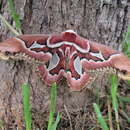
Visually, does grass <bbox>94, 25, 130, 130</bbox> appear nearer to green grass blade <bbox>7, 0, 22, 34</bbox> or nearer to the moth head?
the moth head

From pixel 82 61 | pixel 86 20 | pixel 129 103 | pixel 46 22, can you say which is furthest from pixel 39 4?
pixel 129 103

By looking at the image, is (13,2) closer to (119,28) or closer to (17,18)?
(17,18)

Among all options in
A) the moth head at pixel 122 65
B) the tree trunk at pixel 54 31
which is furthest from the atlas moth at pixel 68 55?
the tree trunk at pixel 54 31

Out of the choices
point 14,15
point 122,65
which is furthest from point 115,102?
point 14,15

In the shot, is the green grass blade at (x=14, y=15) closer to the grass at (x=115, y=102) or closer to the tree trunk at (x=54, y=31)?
the tree trunk at (x=54, y=31)

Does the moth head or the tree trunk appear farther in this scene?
the tree trunk

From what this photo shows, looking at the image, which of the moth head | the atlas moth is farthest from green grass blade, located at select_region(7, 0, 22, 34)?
the moth head

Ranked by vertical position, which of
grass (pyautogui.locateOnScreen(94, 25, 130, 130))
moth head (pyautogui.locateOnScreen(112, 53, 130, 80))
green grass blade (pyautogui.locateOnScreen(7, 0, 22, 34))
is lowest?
grass (pyautogui.locateOnScreen(94, 25, 130, 130))
